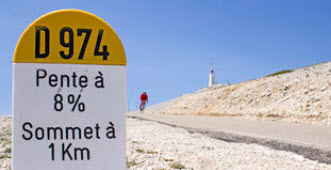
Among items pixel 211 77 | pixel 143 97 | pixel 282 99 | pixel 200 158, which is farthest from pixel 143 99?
pixel 211 77

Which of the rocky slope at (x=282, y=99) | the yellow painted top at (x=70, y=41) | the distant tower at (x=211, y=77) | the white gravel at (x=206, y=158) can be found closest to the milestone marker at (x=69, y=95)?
the yellow painted top at (x=70, y=41)

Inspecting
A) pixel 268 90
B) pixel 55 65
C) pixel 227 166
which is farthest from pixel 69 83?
pixel 268 90

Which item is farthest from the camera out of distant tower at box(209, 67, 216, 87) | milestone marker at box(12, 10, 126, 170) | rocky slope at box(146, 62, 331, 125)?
distant tower at box(209, 67, 216, 87)

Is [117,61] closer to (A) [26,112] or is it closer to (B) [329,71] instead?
(A) [26,112]

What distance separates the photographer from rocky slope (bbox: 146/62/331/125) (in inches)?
662

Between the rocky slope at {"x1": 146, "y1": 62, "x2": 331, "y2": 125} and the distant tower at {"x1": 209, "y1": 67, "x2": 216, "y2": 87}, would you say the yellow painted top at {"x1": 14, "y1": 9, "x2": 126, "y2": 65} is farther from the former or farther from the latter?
the distant tower at {"x1": 209, "y1": 67, "x2": 216, "y2": 87}

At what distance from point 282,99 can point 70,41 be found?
19.7 meters

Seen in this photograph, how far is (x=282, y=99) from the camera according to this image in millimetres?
20531

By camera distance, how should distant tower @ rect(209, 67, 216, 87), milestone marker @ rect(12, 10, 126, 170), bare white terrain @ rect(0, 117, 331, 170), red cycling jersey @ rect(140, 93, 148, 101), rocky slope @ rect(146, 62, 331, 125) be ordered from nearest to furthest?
milestone marker @ rect(12, 10, 126, 170)
bare white terrain @ rect(0, 117, 331, 170)
rocky slope @ rect(146, 62, 331, 125)
red cycling jersey @ rect(140, 93, 148, 101)
distant tower @ rect(209, 67, 216, 87)

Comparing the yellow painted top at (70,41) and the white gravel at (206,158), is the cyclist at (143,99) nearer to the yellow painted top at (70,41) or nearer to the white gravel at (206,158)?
the white gravel at (206,158)

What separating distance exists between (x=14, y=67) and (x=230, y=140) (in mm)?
7315

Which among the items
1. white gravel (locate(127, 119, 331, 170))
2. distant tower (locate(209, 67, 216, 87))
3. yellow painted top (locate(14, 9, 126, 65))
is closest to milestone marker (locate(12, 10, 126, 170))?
yellow painted top (locate(14, 9, 126, 65))

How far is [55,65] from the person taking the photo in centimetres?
266

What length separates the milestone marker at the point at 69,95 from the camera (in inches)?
103
